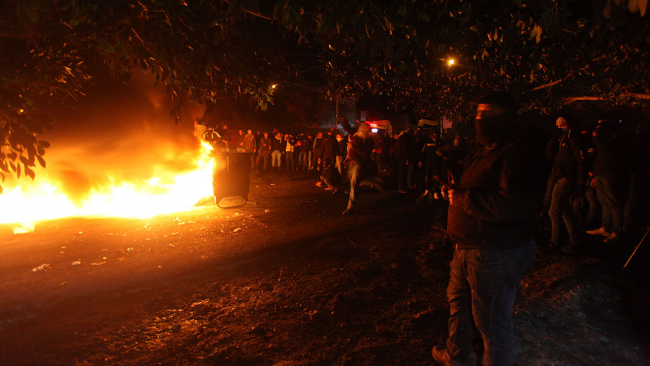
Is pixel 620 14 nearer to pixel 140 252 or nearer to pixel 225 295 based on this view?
pixel 225 295

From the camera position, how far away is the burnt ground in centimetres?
314

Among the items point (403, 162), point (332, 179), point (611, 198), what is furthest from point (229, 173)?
point (611, 198)

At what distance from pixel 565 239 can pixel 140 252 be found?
684 centimetres

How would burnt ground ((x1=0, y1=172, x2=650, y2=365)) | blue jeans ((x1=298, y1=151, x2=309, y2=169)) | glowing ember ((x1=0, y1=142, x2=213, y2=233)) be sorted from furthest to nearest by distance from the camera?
1. blue jeans ((x1=298, y1=151, x2=309, y2=169))
2. glowing ember ((x1=0, y1=142, x2=213, y2=233))
3. burnt ground ((x1=0, y1=172, x2=650, y2=365))

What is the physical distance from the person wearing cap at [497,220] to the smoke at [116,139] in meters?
8.71

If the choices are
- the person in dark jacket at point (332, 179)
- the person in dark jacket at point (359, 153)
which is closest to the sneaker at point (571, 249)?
the person in dark jacket at point (359, 153)

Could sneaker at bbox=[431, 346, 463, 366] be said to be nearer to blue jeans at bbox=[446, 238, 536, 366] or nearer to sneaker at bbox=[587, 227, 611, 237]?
blue jeans at bbox=[446, 238, 536, 366]

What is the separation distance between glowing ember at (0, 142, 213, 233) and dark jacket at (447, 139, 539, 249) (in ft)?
24.1

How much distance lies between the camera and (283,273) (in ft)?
16.0

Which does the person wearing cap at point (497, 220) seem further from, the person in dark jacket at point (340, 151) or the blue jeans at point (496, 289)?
the person in dark jacket at point (340, 151)

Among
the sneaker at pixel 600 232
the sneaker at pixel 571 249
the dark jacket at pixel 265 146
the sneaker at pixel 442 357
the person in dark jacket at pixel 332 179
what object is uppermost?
the dark jacket at pixel 265 146

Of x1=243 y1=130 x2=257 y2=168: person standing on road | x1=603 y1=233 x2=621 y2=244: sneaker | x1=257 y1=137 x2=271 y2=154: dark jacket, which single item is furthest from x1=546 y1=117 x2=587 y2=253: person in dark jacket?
x1=243 y1=130 x2=257 y2=168: person standing on road

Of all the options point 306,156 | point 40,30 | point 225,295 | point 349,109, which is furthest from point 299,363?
point 349,109

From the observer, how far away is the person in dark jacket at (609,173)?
5867 millimetres
